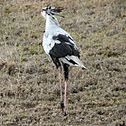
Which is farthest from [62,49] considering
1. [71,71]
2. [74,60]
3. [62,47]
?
[71,71]

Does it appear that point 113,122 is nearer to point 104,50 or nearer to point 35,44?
point 104,50

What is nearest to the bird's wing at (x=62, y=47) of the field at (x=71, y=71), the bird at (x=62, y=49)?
the bird at (x=62, y=49)

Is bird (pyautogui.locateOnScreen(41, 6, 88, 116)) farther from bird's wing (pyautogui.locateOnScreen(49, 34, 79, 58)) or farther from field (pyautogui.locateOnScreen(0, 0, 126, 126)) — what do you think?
field (pyautogui.locateOnScreen(0, 0, 126, 126))

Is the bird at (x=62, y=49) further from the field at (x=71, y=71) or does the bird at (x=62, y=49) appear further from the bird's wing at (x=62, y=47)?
the field at (x=71, y=71)

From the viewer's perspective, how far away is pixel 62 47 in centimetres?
471

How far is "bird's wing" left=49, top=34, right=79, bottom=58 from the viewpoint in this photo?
4.65 m

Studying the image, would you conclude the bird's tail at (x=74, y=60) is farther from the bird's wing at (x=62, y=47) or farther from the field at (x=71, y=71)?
the field at (x=71, y=71)

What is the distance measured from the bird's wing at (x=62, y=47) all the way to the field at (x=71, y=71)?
1041 millimetres

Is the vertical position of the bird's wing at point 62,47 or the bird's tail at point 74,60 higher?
the bird's wing at point 62,47

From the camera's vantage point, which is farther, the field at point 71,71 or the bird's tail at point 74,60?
the field at point 71,71

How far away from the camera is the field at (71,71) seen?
4840mm

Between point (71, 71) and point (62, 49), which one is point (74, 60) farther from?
point (71, 71)

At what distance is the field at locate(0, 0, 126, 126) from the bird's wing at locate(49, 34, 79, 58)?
3.41ft

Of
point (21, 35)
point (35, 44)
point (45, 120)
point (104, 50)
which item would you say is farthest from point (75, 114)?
point (21, 35)
